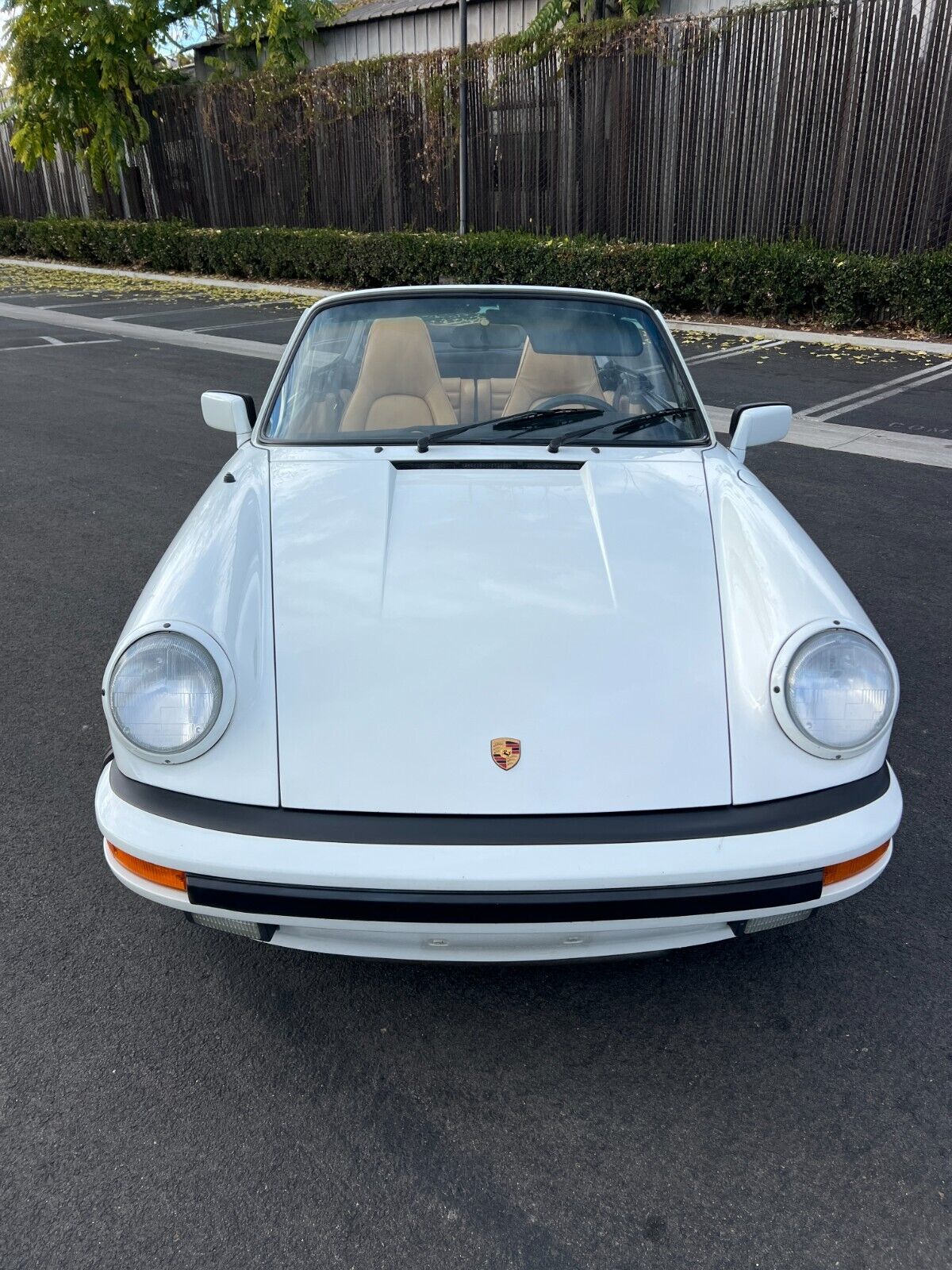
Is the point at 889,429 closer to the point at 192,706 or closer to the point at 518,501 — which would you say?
the point at 518,501

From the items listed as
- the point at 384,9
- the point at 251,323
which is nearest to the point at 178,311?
the point at 251,323

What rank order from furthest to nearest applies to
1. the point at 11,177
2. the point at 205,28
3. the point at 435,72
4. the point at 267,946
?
the point at 11,177 < the point at 205,28 < the point at 435,72 < the point at 267,946

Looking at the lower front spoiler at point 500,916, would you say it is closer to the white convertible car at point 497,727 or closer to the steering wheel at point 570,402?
the white convertible car at point 497,727

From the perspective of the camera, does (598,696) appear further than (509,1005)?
No

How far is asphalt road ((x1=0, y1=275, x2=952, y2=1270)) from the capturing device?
1.71 meters

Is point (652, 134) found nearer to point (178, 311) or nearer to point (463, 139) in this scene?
point (463, 139)

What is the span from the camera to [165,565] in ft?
7.93

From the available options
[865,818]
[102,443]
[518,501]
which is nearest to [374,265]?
[102,443]

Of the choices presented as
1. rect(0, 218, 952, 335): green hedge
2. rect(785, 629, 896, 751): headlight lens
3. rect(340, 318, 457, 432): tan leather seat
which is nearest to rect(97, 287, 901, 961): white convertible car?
rect(785, 629, 896, 751): headlight lens

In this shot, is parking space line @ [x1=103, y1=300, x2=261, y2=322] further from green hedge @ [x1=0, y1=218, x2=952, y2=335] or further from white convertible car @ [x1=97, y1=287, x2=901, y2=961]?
white convertible car @ [x1=97, y1=287, x2=901, y2=961]

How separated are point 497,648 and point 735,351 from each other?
9289 millimetres

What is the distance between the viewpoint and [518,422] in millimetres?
2971

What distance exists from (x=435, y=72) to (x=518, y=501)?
15543mm

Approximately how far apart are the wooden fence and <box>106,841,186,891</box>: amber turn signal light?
11893 millimetres
